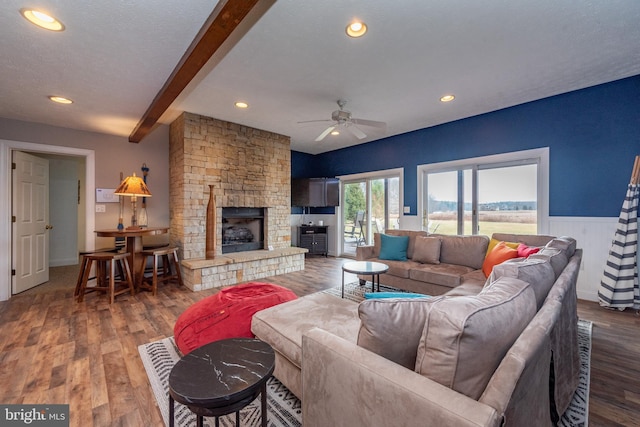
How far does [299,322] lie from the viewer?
171 centimetres

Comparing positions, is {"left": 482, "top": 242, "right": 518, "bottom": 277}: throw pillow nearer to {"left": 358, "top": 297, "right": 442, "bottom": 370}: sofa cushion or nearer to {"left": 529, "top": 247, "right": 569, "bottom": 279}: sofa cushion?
{"left": 529, "top": 247, "right": 569, "bottom": 279}: sofa cushion

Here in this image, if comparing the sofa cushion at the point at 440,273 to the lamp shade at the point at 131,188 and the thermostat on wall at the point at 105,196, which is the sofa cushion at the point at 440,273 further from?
the thermostat on wall at the point at 105,196

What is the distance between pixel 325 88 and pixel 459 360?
3.15 meters

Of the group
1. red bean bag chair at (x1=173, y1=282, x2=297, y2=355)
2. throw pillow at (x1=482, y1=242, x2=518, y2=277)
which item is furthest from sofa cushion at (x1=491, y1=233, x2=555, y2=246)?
red bean bag chair at (x1=173, y1=282, x2=297, y2=355)

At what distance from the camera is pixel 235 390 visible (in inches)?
38.8

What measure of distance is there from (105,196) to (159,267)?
1.43 meters

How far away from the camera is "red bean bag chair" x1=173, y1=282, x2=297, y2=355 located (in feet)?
6.44

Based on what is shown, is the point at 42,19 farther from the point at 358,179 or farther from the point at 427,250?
the point at 358,179

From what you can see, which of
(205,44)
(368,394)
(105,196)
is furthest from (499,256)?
(105,196)

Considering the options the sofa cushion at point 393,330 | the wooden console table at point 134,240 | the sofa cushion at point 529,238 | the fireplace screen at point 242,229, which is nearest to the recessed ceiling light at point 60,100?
the wooden console table at point 134,240

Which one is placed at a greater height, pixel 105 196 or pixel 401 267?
pixel 105 196

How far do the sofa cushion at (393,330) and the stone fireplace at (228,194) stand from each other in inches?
133

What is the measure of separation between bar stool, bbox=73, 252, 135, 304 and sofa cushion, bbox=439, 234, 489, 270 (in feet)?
14.2

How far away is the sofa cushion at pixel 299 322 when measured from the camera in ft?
5.03
